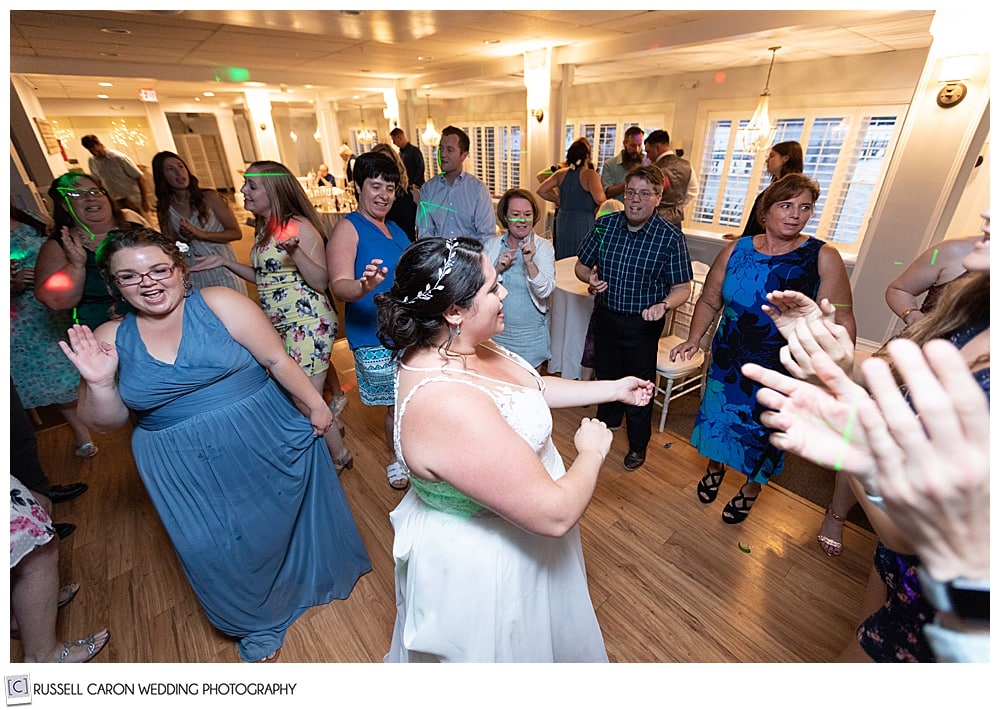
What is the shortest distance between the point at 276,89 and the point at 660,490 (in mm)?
11392

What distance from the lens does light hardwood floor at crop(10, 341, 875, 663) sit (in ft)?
4.93

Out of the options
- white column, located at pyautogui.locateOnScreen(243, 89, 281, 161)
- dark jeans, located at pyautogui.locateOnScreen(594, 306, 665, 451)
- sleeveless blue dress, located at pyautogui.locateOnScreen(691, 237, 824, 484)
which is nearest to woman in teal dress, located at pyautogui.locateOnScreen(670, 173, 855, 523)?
sleeveless blue dress, located at pyautogui.locateOnScreen(691, 237, 824, 484)

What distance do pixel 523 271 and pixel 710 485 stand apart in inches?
54.0

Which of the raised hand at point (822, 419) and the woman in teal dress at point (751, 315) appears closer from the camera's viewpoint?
the raised hand at point (822, 419)

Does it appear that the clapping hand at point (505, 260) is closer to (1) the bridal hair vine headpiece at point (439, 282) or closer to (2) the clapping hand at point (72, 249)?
(1) the bridal hair vine headpiece at point (439, 282)

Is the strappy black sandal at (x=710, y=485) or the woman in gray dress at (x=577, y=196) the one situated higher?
the woman in gray dress at (x=577, y=196)

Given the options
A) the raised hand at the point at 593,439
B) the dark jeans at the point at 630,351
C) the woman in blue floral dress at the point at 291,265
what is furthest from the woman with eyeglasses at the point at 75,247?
the dark jeans at the point at 630,351

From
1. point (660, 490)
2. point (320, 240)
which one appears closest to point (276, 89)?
point (320, 240)

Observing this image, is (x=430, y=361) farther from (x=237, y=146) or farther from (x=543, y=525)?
(x=237, y=146)

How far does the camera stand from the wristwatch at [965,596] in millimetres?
497

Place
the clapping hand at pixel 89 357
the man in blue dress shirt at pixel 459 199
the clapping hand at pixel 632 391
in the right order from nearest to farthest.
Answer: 1. the clapping hand at pixel 89 357
2. the clapping hand at pixel 632 391
3. the man in blue dress shirt at pixel 459 199

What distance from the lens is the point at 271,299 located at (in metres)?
2.09

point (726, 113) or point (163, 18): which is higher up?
point (163, 18)

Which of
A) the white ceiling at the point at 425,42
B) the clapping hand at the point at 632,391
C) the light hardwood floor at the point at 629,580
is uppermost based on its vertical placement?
the white ceiling at the point at 425,42
